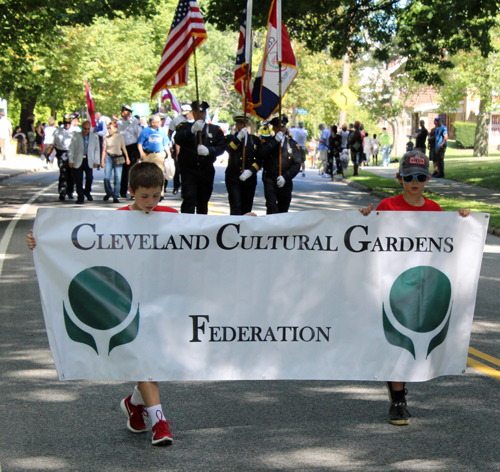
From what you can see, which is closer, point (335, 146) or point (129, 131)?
point (129, 131)

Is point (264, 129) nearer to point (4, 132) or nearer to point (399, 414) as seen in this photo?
point (399, 414)

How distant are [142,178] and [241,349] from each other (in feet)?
3.84

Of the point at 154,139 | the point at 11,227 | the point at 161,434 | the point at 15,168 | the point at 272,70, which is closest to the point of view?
the point at 161,434

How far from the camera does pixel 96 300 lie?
4816 mm

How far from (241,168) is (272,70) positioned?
1645mm

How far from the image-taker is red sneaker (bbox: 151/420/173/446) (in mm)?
4562

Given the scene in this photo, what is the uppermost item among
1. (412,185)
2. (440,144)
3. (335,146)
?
(412,185)

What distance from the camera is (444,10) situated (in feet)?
66.2

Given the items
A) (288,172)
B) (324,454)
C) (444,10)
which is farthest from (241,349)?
(444,10)

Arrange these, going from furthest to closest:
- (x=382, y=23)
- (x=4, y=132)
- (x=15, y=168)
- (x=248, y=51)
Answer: (x=4, y=132) → (x=15, y=168) → (x=382, y=23) → (x=248, y=51)

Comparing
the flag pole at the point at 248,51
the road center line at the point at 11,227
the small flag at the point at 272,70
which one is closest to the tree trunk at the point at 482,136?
the road center line at the point at 11,227

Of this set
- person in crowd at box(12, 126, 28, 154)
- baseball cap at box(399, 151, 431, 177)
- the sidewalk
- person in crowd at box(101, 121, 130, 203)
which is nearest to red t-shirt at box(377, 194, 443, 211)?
baseball cap at box(399, 151, 431, 177)

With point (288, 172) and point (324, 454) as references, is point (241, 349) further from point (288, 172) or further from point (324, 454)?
point (288, 172)

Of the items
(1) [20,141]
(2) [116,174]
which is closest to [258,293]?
(2) [116,174]
